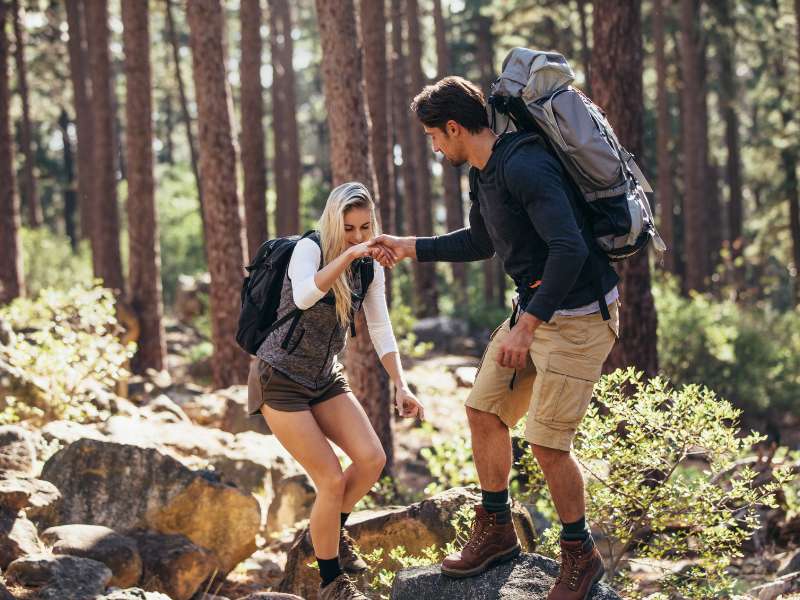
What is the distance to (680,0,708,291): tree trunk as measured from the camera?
74.7 ft

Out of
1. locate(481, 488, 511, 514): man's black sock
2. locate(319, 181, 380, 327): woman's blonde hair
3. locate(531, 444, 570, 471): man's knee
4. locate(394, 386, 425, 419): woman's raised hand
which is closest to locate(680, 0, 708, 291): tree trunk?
locate(394, 386, 425, 419): woman's raised hand

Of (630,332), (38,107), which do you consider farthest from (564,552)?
(38,107)

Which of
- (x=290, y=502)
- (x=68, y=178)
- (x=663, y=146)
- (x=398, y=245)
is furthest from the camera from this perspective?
(x=68, y=178)

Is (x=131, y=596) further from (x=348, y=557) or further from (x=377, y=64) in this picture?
(x=377, y=64)

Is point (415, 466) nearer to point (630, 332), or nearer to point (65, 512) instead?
point (630, 332)

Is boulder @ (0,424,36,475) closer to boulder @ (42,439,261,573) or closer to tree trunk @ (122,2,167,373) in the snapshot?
boulder @ (42,439,261,573)

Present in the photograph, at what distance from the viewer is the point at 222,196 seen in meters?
14.1

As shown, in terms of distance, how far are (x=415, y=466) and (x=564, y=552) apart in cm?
845

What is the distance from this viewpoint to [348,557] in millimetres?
5754

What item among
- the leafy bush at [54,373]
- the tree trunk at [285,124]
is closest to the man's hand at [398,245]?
the leafy bush at [54,373]

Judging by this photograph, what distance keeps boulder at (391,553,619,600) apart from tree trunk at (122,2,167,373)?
12357 mm

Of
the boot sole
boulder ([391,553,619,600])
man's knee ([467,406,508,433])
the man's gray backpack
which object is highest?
the man's gray backpack

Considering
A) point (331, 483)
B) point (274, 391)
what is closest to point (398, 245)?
point (274, 391)

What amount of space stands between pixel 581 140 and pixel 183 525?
4.92 meters
